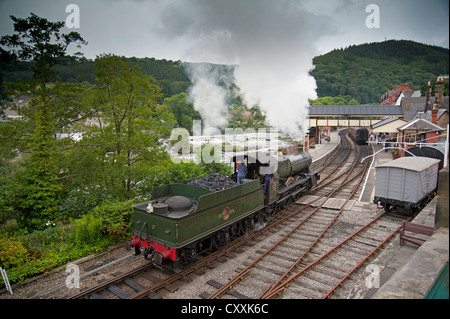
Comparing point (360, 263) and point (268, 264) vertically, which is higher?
point (360, 263)

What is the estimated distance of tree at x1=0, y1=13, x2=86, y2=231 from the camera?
9.20 m

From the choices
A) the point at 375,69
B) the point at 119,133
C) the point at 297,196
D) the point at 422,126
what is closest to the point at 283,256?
the point at 297,196

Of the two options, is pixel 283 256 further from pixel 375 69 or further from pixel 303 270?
pixel 375 69

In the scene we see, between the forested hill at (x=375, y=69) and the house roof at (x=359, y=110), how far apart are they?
209 feet

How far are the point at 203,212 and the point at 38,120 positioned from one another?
6.78 metres

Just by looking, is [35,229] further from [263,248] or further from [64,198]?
[263,248]

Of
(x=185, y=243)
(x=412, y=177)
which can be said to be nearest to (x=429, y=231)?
(x=412, y=177)

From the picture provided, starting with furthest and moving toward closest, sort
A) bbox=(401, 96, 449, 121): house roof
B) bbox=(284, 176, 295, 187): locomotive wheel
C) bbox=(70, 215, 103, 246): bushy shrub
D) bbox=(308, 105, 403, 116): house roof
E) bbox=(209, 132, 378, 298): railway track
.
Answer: bbox=(308, 105, 403, 116): house roof
bbox=(401, 96, 449, 121): house roof
bbox=(284, 176, 295, 187): locomotive wheel
bbox=(70, 215, 103, 246): bushy shrub
bbox=(209, 132, 378, 298): railway track

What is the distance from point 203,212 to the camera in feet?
24.3

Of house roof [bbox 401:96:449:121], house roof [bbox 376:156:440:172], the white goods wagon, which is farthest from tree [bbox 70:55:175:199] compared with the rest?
house roof [bbox 401:96:449:121]

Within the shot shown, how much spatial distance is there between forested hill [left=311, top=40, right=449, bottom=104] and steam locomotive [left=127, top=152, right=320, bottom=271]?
318ft

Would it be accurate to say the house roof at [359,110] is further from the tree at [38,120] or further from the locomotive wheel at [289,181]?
the tree at [38,120]

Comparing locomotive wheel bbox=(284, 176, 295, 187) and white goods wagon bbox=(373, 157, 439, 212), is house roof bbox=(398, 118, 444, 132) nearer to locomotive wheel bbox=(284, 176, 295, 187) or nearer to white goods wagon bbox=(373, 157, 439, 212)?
white goods wagon bbox=(373, 157, 439, 212)

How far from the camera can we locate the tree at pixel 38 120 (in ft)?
30.2
